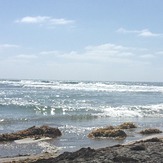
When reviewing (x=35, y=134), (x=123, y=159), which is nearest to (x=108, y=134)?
(x=35, y=134)

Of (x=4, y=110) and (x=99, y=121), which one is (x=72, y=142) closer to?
(x=99, y=121)

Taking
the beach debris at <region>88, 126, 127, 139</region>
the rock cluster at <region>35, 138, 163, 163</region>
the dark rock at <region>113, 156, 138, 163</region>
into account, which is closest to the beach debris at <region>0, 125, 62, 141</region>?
the beach debris at <region>88, 126, 127, 139</region>

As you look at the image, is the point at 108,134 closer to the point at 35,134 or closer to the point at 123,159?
the point at 35,134

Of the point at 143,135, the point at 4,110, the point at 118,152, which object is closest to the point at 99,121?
the point at 143,135

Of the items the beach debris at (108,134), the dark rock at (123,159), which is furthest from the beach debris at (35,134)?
the dark rock at (123,159)

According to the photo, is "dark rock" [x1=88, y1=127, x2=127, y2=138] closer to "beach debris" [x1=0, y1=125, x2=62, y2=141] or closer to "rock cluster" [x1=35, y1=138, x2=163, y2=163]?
"beach debris" [x1=0, y1=125, x2=62, y2=141]

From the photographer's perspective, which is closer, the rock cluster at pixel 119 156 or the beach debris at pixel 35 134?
the rock cluster at pixel 119 156

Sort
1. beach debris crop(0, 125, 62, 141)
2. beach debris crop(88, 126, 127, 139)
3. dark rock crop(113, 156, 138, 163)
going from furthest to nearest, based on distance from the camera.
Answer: beach debris crop(88, 126, 127, 139) → beach debris crop(0, 125, 62, 141) → dark rock crop(113, 156, 138, 163)

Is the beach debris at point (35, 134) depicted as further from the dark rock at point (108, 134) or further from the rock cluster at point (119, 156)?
the rock cluster at point (119, 156)

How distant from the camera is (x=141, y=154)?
1055cm

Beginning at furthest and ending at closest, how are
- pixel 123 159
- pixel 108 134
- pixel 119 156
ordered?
pixel 108 134 → pixel 119 156 → pixel 123 159

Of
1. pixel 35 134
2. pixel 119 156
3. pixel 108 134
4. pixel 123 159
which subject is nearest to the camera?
pixel 123 159

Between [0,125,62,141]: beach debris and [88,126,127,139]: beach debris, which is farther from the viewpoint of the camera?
[88,126,127,139]: beach debris

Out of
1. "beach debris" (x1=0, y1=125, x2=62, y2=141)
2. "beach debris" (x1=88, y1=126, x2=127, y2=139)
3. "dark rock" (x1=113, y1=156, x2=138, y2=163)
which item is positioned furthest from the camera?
"beach debris" (x1=88, y1=126, x2=127, y2=139)
